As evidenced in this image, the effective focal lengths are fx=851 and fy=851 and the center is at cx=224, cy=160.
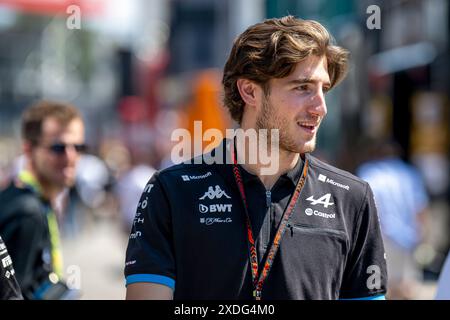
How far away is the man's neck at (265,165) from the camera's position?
3.22 meters

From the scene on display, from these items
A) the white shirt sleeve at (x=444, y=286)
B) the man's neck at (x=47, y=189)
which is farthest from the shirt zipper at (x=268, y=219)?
the man's neck at (x=47, y=189)

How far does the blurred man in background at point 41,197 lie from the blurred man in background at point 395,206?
3.39m

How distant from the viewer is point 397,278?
7758mm

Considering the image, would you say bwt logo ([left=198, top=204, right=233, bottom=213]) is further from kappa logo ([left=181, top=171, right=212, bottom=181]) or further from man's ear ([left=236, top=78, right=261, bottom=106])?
man's ear ([left=236, top=78, right=261, bottom=106])

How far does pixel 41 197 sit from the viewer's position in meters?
4.74

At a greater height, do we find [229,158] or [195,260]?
[229,158]

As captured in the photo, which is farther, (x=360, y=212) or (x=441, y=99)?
(x=441, y=99)

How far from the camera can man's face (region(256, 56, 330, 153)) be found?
3.15 metres

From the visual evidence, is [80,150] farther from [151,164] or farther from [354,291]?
[151,164]

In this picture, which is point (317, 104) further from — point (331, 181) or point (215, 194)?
point (215, 194)

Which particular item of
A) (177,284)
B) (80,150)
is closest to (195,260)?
(177,284)

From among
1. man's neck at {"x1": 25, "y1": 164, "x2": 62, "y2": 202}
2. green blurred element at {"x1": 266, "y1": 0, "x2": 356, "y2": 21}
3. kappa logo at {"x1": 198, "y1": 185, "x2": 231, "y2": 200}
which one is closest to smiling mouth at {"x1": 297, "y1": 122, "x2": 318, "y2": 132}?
kappa logo at {"x1": 198, "y1": 185, "x2": 231, "y2": 200}
